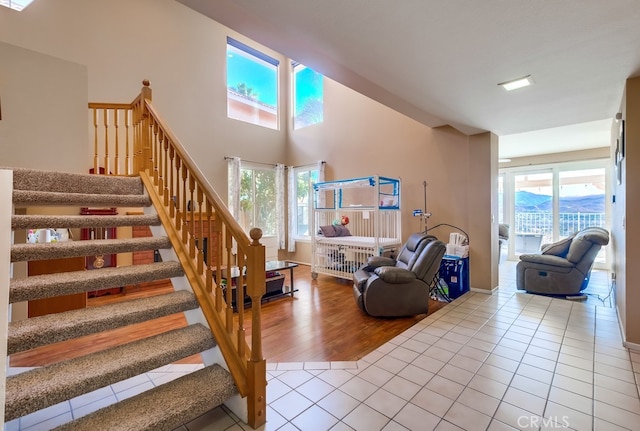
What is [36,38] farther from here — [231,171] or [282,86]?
[282,86]

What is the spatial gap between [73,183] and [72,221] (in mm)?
599

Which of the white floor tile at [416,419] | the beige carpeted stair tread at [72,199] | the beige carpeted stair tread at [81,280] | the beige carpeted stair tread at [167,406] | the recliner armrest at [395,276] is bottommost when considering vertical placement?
the white floor tile at [416,419]

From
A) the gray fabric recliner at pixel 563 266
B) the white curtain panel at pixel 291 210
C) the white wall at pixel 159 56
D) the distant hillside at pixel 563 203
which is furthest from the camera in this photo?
the white curtain panel at pixel 291 210

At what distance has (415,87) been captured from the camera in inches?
114

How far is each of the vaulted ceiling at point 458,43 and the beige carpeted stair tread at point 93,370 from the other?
2101 millimetres

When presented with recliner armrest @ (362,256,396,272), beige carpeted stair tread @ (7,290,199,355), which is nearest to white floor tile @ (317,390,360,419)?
beige carpeted stair tread @ (7,290,199,355)

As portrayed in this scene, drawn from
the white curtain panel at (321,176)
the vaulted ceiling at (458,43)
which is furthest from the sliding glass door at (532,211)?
the white curtain panel at (321,176)

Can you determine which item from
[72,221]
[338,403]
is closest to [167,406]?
[338,403]

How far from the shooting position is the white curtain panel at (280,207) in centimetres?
730

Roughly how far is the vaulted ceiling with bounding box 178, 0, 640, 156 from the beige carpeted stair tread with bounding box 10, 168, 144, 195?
73.9 inches

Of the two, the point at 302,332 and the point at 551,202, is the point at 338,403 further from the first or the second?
the point at 551,202

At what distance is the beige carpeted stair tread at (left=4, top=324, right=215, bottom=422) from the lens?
54.1 inches

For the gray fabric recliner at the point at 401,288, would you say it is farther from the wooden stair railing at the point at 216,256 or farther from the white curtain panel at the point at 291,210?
the white curtain panel at the point at 291,210

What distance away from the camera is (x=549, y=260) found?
434 cm
